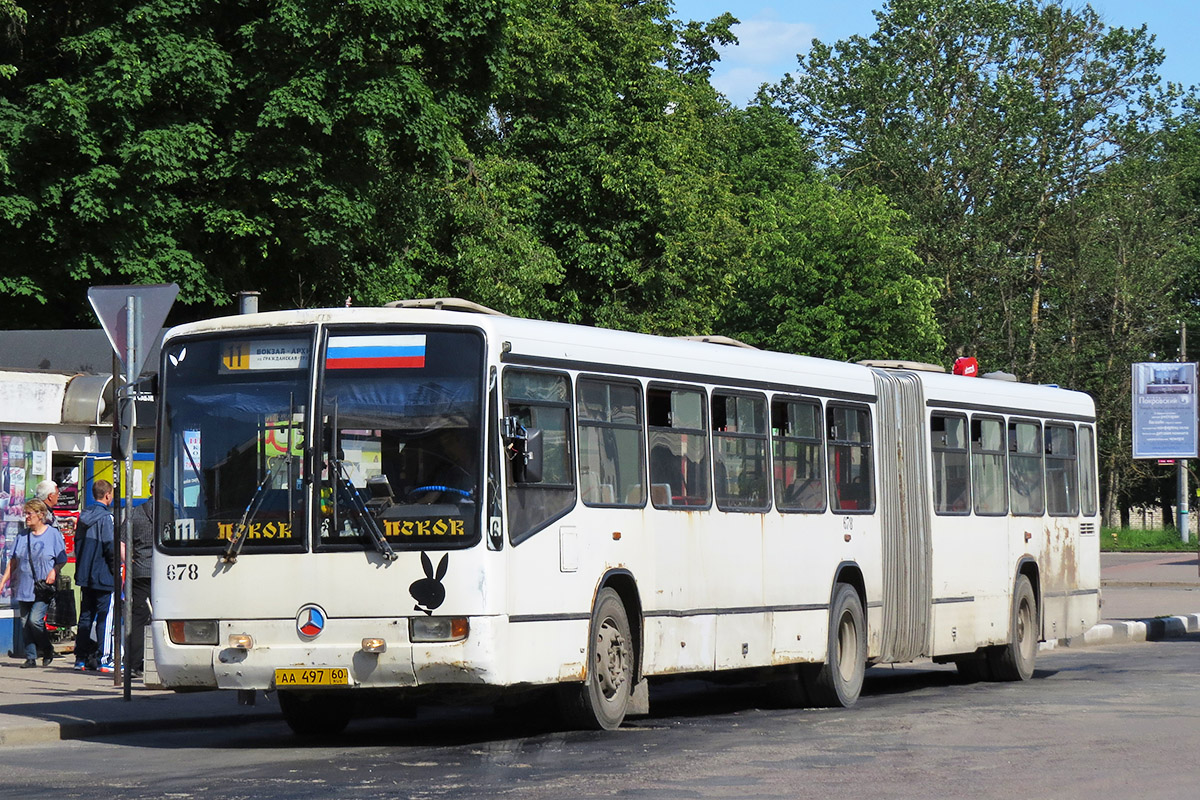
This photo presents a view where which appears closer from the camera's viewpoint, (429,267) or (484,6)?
(484,6)

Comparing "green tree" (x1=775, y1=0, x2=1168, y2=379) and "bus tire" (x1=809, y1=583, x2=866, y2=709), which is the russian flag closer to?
"bus tire" (x1=809, y1=583, x2=866, y2=709)

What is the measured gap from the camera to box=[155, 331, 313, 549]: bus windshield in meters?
12.9

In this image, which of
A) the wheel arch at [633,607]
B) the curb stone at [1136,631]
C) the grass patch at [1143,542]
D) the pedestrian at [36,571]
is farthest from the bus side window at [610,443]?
the grass patch at [1143,542]

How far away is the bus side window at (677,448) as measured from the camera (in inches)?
576

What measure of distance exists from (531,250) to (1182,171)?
44238mm

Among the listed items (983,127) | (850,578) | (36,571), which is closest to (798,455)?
(850,578)

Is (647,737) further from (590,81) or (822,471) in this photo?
(590,81)

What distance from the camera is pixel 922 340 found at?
2281 inches

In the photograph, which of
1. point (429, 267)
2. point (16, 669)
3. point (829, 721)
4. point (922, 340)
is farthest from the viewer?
point (922, 340)

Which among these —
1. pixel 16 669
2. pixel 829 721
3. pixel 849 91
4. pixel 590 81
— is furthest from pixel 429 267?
pixel 849 91

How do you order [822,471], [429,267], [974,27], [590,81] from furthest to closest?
[974,27]
[590,81]
[429,267]
[822,471]

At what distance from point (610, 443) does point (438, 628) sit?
2.20 m

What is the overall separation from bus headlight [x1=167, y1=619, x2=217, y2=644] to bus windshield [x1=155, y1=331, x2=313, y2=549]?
1.62 feet

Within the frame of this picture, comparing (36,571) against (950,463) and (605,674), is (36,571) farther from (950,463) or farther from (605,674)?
(950,463)
